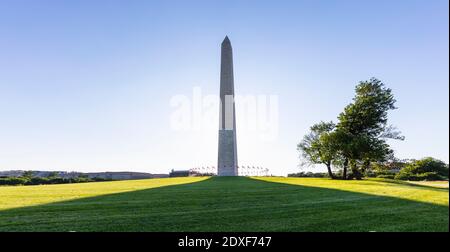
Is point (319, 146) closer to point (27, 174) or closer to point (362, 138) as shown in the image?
point (362, 138)

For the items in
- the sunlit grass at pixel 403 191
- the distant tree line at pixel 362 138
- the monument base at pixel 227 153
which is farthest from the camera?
the monument base at pixel 227 153

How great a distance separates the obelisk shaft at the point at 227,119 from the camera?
145 ft

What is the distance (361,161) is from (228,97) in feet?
58.0

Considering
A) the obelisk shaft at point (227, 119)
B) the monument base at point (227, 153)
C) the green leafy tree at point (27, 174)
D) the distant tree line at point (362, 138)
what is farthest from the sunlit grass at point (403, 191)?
the green leafy tree at point (27, 174)

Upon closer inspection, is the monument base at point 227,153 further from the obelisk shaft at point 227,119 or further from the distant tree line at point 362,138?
the distant tree line at point 362,138

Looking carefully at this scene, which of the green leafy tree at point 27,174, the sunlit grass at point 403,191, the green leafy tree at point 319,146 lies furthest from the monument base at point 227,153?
the sunlit grass at point 403,191

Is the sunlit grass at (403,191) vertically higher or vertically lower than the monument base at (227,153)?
lower

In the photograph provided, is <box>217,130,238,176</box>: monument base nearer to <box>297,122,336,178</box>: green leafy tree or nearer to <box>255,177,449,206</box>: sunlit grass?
<box>297,122,336,178</box>: green leafy tree

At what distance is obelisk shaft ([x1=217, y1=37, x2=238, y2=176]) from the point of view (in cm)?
4428

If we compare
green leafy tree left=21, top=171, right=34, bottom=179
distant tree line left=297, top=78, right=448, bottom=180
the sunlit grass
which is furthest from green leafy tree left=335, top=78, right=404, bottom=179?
green leafy tree left=21, top=171, right=34, bottom=179

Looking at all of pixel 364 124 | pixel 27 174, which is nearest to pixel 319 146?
pixel 364 124

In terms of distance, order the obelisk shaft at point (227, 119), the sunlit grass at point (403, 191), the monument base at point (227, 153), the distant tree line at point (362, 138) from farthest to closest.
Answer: the monument base at point (227, 153), the obelisk shaft at point (227, 119), the distant tree line at point (362, 138), the sunlit grass at point (403, 191)

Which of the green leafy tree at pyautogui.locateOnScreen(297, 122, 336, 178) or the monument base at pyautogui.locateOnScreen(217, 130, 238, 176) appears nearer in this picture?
the green leafy tree at pyautogui.locateOnScreen(297, 122, 336, 178)

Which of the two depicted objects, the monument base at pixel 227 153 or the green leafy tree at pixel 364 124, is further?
the monument base at pixel 227 153
